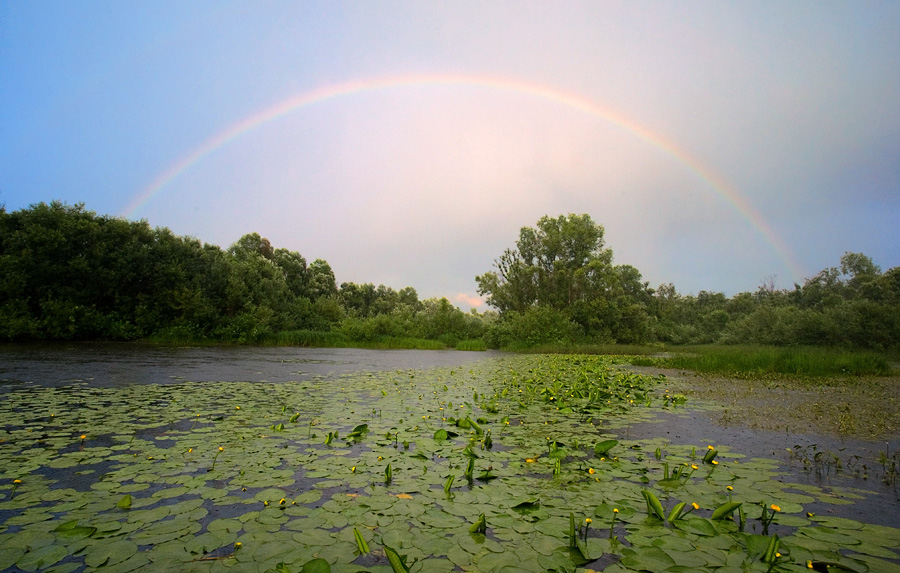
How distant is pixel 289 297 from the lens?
143ft

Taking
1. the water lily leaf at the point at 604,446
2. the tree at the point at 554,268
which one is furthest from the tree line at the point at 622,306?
the water lily leaf at the point at 604,446

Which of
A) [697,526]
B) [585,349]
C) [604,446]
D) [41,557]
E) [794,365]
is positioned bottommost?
[41,557]

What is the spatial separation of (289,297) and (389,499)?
42.7 m

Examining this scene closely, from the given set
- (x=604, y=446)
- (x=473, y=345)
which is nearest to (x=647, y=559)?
(x=604, y=446)

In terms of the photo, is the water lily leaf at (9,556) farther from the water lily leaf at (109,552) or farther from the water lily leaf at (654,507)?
the water lily leaf at (654,507)

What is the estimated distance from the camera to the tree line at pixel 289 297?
27.3m

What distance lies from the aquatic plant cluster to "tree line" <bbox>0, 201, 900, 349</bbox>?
89.6ft

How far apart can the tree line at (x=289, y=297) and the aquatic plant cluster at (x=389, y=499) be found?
27304 mm

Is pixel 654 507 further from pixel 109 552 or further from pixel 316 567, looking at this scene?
pixel 109 552

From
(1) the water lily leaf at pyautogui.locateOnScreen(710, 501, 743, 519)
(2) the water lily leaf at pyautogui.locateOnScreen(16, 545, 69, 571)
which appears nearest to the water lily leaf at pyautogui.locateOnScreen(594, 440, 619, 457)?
(1) the water lily leaf at pyautogui.locateOnScreen(710, 501, 743, 519)

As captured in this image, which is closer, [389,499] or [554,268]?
[389,499]

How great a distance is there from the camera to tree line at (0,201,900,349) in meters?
27.3

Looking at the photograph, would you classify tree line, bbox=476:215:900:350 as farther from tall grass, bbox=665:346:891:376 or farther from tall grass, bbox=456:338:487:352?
tall grass, bbox=665:346:891:376

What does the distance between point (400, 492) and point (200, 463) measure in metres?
2.29
